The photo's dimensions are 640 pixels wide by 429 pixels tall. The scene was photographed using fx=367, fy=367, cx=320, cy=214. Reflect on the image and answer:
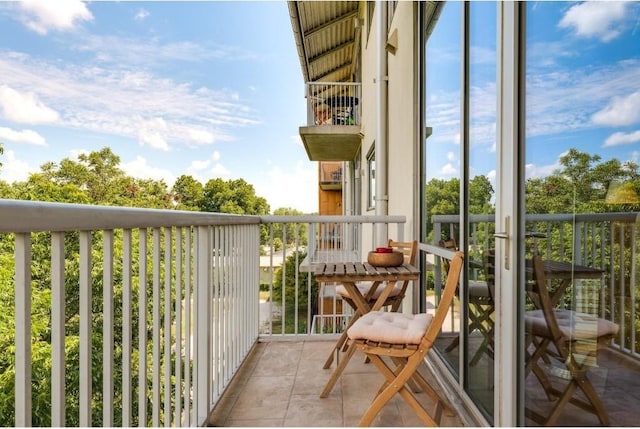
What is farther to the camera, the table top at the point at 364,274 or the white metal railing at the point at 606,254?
the table top at the point at 364,274

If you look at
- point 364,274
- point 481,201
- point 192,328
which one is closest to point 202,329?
point 192,328

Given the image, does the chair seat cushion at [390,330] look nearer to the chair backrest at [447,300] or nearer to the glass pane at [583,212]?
the chair backrest at [447,300]

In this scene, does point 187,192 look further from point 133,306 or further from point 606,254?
point 606,254

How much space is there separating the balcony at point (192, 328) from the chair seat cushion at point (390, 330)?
38 cm

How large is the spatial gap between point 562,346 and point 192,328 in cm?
152

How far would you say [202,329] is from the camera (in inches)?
69.6

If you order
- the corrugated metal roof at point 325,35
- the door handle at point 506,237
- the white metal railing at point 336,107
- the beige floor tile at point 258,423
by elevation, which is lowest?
the beige floor tile at point 258,423

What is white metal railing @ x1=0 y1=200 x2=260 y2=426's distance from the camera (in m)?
0.73

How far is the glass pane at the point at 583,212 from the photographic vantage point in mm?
990

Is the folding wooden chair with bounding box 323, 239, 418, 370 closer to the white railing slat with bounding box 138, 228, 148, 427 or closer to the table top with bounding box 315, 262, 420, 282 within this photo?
the table top with bounding box 315, 262, 420, 282

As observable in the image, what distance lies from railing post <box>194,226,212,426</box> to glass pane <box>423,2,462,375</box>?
135 cm

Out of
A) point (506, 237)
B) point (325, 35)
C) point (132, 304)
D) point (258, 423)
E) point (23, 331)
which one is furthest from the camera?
point (325, 35)

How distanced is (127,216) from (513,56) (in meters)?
1.47

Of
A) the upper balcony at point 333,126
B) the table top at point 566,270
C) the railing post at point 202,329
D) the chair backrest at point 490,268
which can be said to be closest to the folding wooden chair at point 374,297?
the chair backrest at point 490,268
